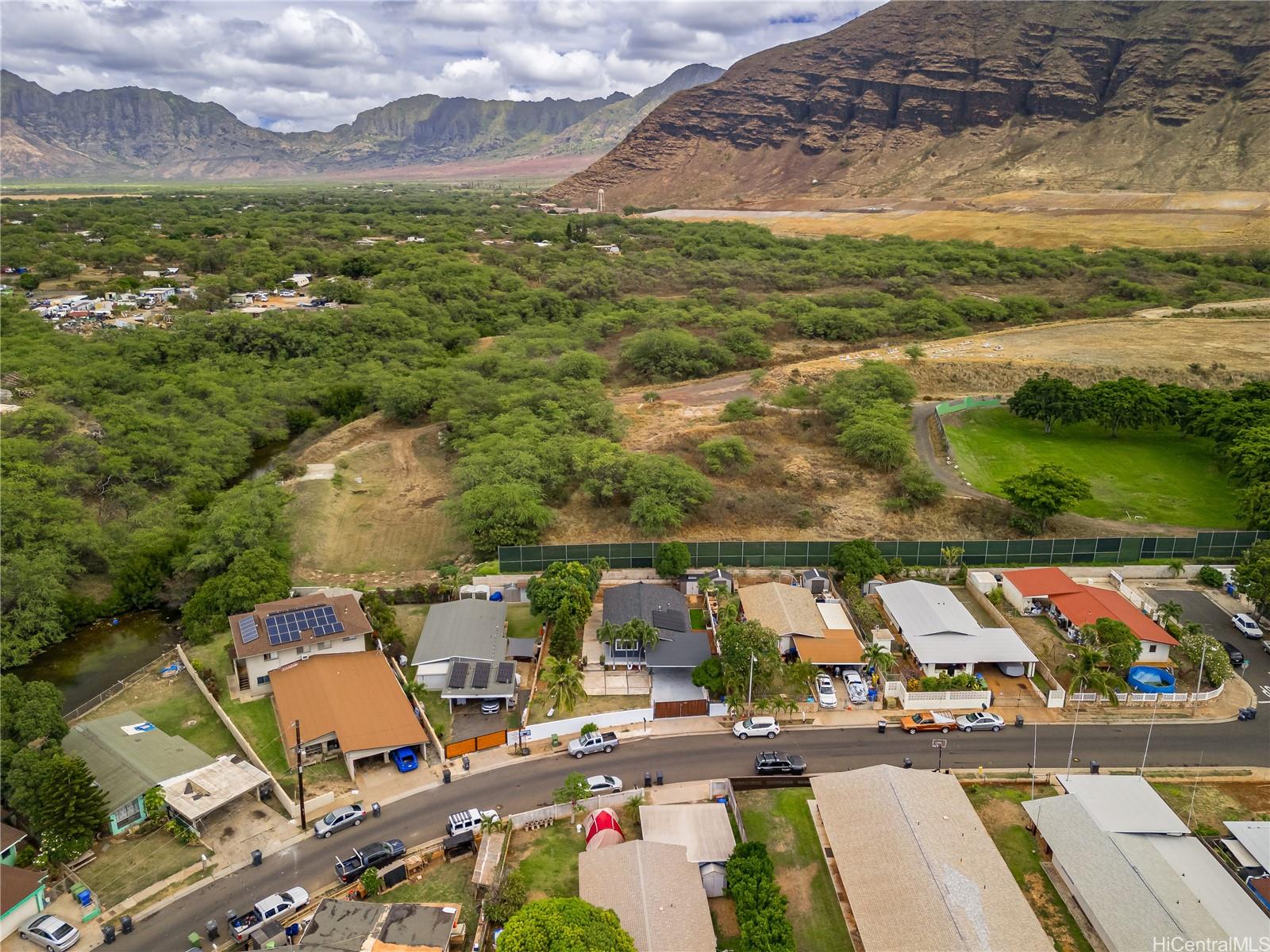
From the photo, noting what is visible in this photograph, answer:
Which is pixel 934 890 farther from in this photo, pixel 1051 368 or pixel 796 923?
pixel 1051 368

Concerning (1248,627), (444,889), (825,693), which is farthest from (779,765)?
(1248,627)

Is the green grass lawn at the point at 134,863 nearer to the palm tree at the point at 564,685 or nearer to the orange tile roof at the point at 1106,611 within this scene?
the palm tree at the point at 564,685

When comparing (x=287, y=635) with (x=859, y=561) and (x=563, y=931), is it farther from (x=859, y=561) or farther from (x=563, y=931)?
(x=859, y=561)

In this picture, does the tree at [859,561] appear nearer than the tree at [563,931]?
No

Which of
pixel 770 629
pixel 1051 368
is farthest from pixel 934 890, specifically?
pixel 1051 368

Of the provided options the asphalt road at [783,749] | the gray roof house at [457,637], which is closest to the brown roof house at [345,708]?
the gray roof house at [457,637]

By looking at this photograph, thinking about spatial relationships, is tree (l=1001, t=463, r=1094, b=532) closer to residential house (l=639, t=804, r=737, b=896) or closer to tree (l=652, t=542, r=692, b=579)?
tree (l=652, t=542, r=692, b=579)
